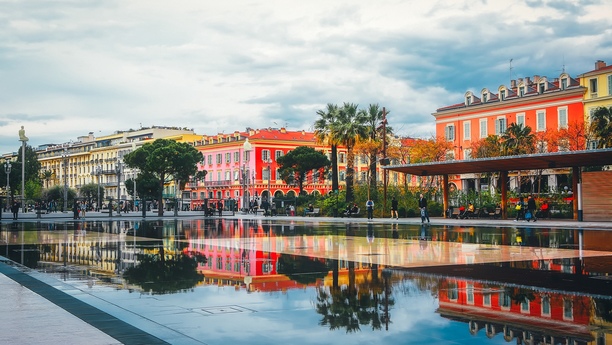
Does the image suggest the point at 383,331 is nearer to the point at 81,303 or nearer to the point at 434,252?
the point at 81,303

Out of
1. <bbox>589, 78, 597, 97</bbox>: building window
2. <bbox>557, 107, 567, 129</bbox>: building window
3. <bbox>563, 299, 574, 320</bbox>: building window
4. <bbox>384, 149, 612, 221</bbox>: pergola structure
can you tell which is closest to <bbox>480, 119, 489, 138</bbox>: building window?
<bbox>557, 107, 567, 129</bbox>: building window

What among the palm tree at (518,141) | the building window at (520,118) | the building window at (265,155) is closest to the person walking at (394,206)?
the palm tree at (518,141)

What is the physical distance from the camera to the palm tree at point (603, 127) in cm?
5569

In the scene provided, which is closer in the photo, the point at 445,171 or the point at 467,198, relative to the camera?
the point at 445,171

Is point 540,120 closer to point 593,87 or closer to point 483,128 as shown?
point 593,87

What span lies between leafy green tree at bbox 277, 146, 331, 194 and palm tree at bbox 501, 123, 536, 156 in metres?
34.8

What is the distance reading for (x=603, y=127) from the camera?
57469 millimetres

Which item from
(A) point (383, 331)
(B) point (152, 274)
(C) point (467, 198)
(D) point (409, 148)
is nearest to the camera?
(A) point (383, 331)

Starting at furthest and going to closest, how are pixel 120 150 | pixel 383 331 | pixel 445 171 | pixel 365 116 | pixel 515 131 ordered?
pixel 120 150
pixel 515 131
pixel 365 116
pixel 445 171
pixel 383 331

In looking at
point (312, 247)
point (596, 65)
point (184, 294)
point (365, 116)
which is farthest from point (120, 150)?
point (184, 294)

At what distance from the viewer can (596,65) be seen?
233ft

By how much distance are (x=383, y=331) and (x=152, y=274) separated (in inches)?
288

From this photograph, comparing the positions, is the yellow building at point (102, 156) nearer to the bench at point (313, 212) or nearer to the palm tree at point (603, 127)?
the bench at point (313, 212)

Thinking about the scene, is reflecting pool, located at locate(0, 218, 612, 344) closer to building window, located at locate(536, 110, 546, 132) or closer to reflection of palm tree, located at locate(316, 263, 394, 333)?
reflection of palm tree, located at locate(316, 263, 394, 333)
